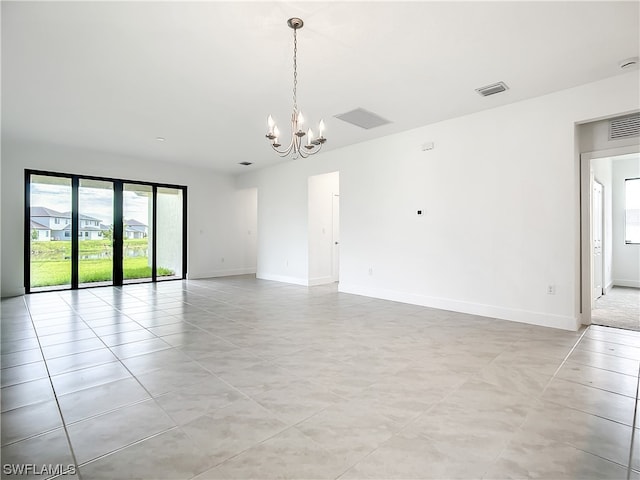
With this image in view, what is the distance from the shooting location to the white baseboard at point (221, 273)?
8450mm

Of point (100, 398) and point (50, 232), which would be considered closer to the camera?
point (100, 398)

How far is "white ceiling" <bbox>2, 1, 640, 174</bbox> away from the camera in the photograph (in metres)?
2.51

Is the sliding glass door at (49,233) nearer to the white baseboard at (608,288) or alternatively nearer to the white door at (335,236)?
the white door at (335,236)

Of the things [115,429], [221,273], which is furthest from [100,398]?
[221,273]

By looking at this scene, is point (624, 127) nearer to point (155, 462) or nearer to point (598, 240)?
point (598, 240)

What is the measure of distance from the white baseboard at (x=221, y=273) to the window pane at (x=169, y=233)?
34cm

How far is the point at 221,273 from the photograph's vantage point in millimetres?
9031

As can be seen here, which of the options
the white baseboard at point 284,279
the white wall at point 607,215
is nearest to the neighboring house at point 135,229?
the white baseboard at point 284,279

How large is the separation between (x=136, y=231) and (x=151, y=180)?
1282 mm

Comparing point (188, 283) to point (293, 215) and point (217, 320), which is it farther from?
point (217, 320)

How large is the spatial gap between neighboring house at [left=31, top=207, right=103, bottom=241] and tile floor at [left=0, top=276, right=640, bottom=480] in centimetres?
304

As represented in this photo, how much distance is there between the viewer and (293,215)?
7551 mm

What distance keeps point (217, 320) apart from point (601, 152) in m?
5.33

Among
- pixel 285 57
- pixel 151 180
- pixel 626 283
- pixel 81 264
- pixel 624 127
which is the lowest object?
pixel 626 283
